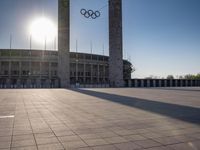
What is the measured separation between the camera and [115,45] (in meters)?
36.6

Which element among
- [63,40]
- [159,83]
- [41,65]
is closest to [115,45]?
[63,40]

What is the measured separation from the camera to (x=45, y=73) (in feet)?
225

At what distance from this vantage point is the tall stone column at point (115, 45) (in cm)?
3669

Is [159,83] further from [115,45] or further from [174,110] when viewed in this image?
[174,110]

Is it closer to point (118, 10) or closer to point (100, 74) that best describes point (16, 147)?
point (118, 10)

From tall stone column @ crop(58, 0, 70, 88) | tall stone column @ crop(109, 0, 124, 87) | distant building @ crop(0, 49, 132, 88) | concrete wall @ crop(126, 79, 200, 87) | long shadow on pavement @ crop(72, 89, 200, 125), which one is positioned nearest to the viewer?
long shadow on pavement @ crop(72, 89, 200, 125)

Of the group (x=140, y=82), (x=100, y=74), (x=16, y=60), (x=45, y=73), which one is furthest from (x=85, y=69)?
(x=140, y=82)

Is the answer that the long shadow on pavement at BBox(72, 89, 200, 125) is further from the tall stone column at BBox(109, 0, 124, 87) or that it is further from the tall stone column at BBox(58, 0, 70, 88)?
the tall stone column at BBox(58, 0, 70, 88)

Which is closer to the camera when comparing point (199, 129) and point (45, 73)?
point (199, 129)

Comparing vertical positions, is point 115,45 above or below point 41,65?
above

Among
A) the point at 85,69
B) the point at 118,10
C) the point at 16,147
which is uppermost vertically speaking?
the point at 118,10

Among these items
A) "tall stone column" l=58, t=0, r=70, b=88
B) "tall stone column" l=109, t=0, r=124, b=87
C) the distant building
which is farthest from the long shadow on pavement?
the distant building

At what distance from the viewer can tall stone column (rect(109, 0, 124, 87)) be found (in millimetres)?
36688

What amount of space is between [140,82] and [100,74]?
37.9m
